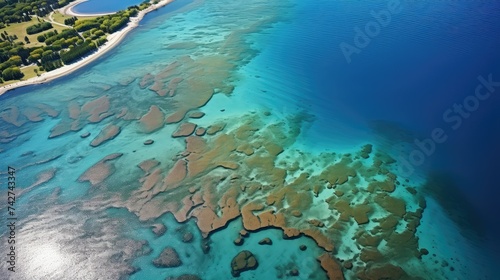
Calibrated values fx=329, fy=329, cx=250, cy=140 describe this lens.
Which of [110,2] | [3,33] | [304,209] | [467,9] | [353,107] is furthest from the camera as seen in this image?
[110,2]

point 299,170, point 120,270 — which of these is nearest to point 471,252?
point 299,170

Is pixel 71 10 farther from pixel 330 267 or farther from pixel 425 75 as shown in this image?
pixel 330 267

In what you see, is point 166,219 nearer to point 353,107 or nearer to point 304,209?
point 304,209

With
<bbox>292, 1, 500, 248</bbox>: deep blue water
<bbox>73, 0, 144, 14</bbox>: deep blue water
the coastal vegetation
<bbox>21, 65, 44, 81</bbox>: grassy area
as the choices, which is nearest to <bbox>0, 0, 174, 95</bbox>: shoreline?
the coastal vegetation

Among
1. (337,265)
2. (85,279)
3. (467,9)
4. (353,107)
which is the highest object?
(467,9)

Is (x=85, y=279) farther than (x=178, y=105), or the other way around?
(x=178, y=105)

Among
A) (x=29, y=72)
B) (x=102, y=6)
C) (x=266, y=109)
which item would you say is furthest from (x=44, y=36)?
(x=266, y=109)

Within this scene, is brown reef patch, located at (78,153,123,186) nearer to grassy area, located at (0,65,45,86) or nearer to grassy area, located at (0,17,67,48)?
grassy area, located at (0,65,45,86)

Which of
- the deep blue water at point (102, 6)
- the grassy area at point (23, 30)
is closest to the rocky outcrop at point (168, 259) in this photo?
the grassy area at point (23, 30)
